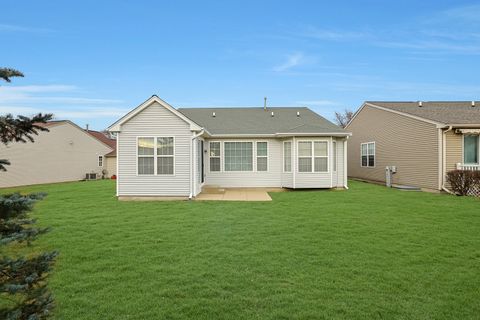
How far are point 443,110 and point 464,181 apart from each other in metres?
5.74

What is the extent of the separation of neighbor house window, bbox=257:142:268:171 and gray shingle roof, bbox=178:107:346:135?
722 mm

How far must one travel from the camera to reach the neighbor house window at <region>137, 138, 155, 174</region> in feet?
43.2

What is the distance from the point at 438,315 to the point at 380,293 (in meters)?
0.71

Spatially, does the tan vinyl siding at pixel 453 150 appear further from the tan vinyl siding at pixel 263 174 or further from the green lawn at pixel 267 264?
the tan vinyl siding at pixel 263 174

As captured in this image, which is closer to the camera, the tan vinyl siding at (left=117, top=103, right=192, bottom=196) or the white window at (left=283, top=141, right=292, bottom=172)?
the tan vinyl siding at (left=117, top=103, right=192, bottom=196)

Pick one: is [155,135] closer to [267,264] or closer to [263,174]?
[263,174]

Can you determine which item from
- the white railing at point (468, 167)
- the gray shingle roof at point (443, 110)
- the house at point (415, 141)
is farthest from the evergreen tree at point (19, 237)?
the white railing at point (468, 167)

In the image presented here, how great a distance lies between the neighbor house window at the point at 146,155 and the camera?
43.2 feet

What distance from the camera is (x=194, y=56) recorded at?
20.0 metres

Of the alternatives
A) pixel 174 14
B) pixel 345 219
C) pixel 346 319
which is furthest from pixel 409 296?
pixel 174 14

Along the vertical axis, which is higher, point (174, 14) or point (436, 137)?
point (174, 14)

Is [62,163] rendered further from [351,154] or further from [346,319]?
[346,319]

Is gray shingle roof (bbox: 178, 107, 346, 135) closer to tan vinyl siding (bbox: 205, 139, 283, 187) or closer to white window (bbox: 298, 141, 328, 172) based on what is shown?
white window (bbox: 298, 141, 328, 172)

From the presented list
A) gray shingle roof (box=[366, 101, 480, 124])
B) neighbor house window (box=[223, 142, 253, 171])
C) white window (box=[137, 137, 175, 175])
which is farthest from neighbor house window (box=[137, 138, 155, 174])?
gray shingle roof (box=[366, 101, 480, 124])
